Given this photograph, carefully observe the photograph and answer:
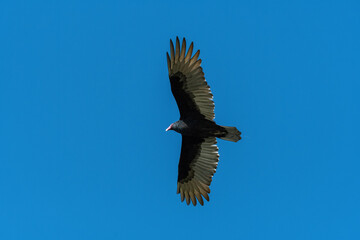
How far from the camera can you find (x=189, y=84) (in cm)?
1239

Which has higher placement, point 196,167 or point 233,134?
point 233,134

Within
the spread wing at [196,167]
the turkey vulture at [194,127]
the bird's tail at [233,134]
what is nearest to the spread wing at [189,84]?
the turkey vulture at [194,127]

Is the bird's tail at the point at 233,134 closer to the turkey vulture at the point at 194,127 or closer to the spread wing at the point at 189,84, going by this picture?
the turkey vulture at the point at 194,127

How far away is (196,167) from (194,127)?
135 centimetres

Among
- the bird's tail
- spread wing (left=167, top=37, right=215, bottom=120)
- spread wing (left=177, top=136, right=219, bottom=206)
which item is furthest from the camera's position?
spread wing (left=177, top=136, right=219, bottom=206)

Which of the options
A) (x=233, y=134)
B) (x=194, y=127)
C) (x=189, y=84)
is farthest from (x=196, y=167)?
(x=189, y=84)

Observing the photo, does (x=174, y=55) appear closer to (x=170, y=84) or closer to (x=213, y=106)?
(x=170, y=84)

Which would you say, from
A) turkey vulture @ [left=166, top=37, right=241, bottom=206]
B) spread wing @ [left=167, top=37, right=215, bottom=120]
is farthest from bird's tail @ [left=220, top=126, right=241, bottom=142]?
spread wing @ [left=167, top=37, right=215, bottom=120]

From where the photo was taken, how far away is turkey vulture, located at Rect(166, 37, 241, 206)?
12.2 metres

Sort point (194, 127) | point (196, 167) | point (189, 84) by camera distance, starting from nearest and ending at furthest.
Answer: point (189, 84)
point (194, 127)
point (196, 167)

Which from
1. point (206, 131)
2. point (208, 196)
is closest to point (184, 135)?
point (206, 131)

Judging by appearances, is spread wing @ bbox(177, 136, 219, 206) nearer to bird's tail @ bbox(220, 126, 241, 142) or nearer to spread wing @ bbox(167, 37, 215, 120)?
bird's tail @ bbox(220, 126, 241, 142)

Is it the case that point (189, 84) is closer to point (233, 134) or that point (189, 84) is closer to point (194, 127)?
point (194, 127)

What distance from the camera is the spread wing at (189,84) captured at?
12156mm
